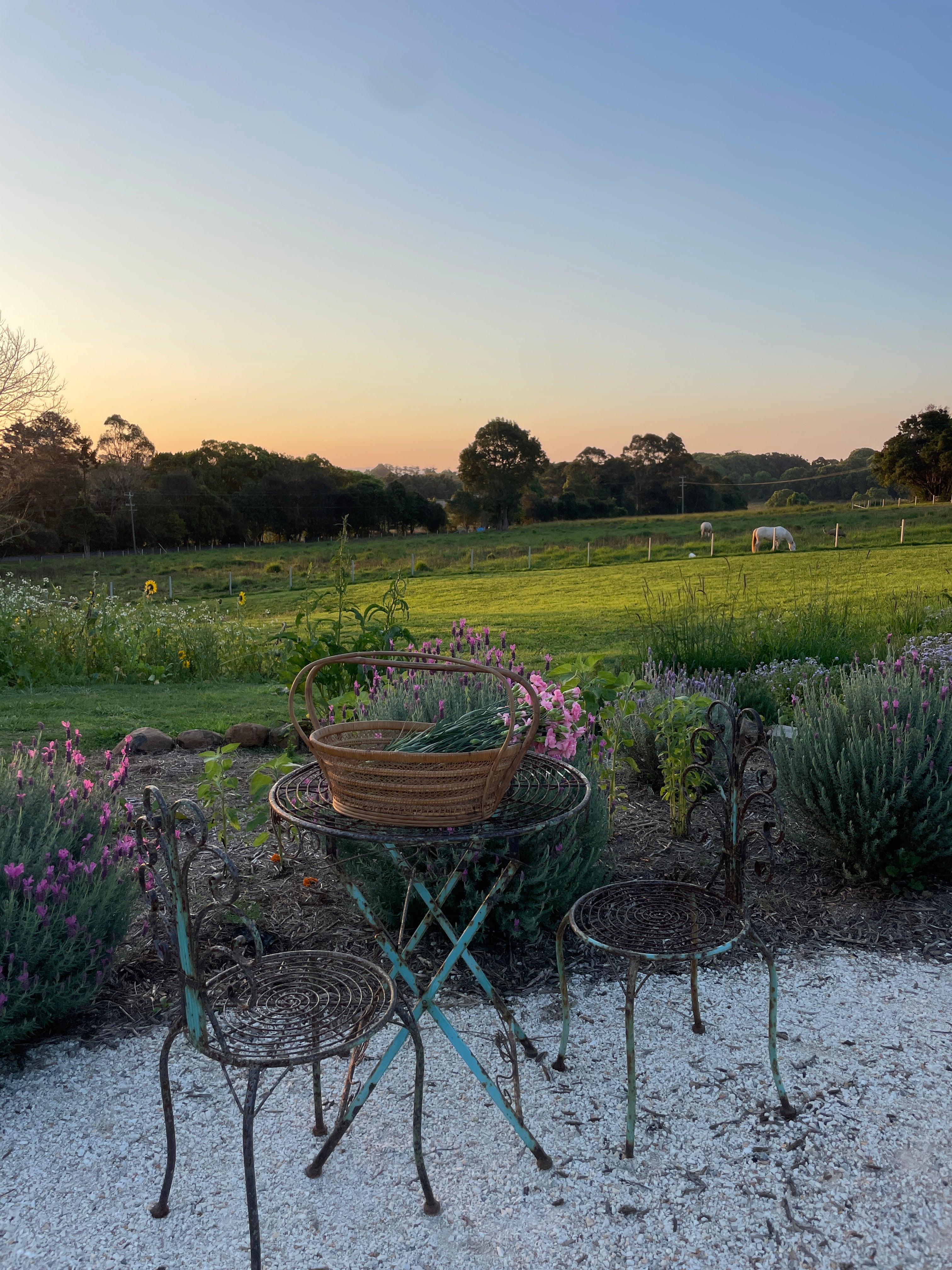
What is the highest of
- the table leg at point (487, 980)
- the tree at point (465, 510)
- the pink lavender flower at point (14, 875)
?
the tree at point (465, 510)

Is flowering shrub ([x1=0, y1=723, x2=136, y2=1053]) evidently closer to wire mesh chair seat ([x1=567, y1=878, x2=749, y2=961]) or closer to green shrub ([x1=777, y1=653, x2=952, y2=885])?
wire mesh chair seat ([x1=567, y1=878, x2=749, y2=961])

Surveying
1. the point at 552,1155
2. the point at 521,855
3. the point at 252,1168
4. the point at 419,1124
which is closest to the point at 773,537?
the point at 521,855

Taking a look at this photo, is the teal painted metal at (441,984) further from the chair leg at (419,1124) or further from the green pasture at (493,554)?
the green pasture at (493,554)

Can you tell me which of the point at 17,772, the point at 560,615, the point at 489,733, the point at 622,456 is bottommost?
the point at 560,615

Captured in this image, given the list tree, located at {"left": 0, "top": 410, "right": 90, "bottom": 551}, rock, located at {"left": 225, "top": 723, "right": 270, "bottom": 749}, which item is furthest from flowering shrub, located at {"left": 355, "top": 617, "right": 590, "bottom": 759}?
tree, located at {"left": 0, "top": 410, "right": 90, "bottom": 551}

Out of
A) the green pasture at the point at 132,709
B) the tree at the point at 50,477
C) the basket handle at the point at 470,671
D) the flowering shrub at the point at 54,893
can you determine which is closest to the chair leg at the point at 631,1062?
the basket handle at the point at 470,671

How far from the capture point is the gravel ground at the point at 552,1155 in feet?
5.75

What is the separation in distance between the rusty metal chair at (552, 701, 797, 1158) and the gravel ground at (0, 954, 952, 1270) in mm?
106

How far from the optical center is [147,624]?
386 inches

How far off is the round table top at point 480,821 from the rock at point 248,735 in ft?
10.4

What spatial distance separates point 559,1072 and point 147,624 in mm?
8653

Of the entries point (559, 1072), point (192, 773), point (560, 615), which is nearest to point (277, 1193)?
point (559, 1072)

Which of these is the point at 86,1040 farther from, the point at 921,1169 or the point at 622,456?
the point at 622,456

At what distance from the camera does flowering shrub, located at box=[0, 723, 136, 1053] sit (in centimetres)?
226
